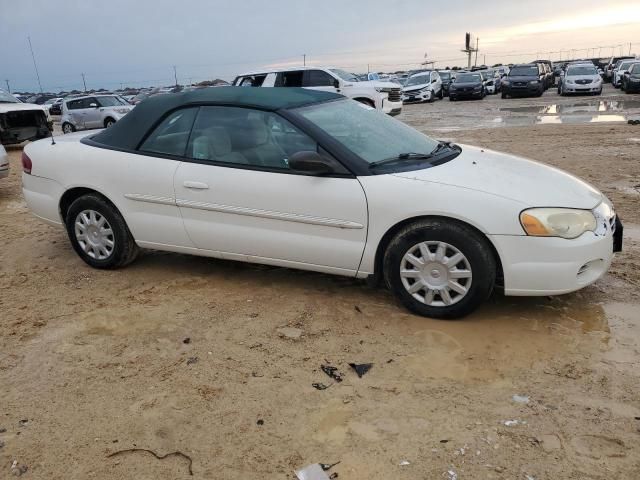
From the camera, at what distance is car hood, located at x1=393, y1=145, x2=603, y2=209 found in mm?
3604

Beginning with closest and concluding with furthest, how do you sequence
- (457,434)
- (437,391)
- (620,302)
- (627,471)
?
(627,471)
(457,434)
(437,391)
(620,302)

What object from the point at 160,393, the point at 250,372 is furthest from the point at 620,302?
the point at 160,393

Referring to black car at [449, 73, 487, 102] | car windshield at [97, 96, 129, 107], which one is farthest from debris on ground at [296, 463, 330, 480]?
black car at [449, 73, 487, 102]

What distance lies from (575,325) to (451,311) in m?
0.82

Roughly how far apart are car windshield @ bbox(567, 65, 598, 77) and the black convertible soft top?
26.0 m

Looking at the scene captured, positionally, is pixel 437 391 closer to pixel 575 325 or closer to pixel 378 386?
pixel 378 386

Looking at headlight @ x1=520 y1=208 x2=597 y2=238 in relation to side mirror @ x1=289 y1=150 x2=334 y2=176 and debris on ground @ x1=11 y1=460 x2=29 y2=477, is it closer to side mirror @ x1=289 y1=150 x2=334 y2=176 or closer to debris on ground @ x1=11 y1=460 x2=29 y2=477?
side mirror @ x1=289 y1=150 x2=334 y2=176

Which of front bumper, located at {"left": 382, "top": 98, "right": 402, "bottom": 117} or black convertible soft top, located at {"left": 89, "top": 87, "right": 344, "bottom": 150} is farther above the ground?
black convertible soft top, located at {"left": 89, "top": 87, "right": 344, "bottom": 150}

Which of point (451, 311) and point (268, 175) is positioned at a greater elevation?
point (268, 175)

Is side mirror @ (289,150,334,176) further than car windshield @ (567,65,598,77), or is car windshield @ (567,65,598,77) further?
Result: car windshield @ (567,65,598,77)

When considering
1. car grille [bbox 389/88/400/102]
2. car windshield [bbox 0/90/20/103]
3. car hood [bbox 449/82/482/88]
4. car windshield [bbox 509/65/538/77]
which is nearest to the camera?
car windshield [bbox 0/90/20/103]

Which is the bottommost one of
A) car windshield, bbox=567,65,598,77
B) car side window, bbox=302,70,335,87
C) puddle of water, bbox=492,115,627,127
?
puddle of water, bbox=492,115,627,127

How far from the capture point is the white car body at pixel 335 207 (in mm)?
3533

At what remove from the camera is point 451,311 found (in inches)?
146
